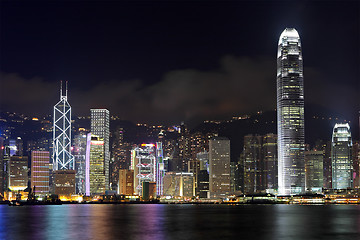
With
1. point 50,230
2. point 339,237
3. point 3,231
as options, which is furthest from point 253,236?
point 3,231

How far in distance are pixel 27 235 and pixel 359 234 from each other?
51.2 m

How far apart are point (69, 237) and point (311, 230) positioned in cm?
4095

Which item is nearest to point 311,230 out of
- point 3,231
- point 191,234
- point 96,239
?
point 191,234

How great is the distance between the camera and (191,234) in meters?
84.1

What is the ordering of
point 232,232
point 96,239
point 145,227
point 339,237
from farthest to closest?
point 145,227, point 232,232, point 339,237, point 96,239

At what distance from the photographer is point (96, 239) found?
248ft

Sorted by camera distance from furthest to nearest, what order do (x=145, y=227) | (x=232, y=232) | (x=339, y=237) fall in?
(x=145, y=227)
(x=232, y=232)
(x=339, y=237)

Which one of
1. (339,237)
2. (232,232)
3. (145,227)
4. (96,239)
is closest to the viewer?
(96,239)

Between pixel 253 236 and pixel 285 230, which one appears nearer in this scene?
pixel 253 236

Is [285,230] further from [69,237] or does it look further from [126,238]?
[69,237]

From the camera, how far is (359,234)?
8431 centimetres

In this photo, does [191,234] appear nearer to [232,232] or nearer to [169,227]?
[232,232]

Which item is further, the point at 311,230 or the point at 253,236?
the point at 311,230

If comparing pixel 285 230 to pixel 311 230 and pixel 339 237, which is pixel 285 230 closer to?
pixel 311 230
